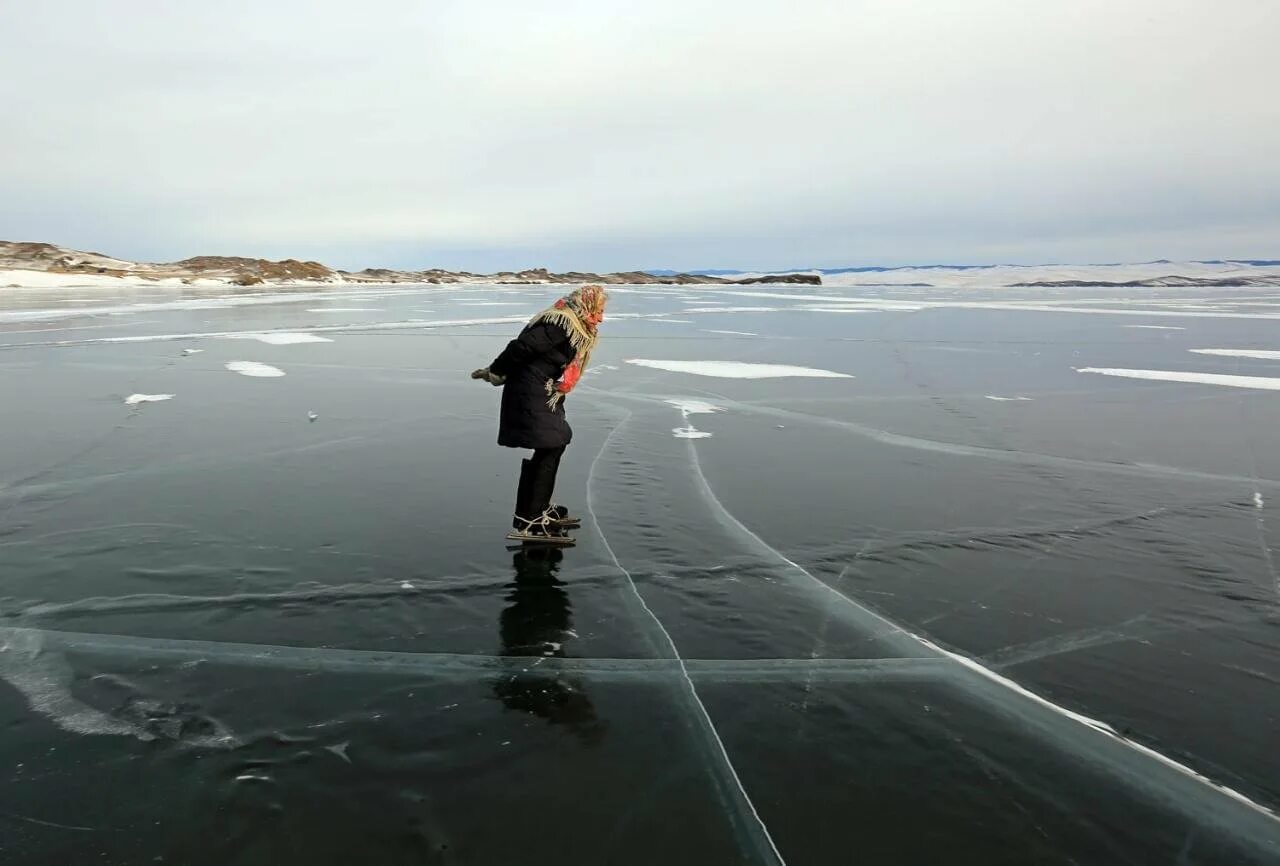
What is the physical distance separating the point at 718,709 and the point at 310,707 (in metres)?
1.60

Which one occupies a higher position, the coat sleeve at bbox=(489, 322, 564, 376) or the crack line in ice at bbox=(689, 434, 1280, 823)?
the coat sleeve at bbox=(489, 322, 564, 376)

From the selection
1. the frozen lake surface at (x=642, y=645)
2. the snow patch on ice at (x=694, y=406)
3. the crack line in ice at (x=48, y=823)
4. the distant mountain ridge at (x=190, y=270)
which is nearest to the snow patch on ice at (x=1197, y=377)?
the frozen lake surface at (x=642, y=645)

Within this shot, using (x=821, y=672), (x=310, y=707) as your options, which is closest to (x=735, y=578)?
(x=821, y=672)

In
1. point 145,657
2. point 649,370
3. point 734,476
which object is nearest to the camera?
point 145,657

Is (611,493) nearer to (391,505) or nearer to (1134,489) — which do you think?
(391,505)

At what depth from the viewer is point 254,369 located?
11.9 meters

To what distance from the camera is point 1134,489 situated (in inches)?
238

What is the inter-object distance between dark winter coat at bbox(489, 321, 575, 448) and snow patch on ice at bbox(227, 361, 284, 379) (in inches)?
310

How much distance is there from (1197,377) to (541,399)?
40.5 ft

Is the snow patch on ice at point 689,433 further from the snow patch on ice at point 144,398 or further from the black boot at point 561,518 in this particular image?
the snow patch on ice at point 144,398

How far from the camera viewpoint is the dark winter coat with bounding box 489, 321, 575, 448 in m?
4.69

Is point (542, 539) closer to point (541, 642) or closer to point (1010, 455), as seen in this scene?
point (541, 642)


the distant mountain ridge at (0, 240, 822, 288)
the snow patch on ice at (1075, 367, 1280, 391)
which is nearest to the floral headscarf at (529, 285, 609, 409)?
the snow patch on ice at (1075, 367, 1280, 391)

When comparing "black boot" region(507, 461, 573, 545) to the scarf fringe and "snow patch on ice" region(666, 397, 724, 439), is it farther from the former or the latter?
"snow patch on ice" region(666, 397, 724, 439)
